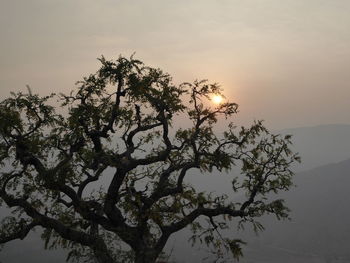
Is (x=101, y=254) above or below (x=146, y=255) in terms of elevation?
above

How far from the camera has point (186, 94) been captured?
16.4 meters

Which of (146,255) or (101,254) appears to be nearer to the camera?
(146,255)

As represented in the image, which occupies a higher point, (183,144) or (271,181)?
(183,144)

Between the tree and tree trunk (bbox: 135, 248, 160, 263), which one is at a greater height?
the tree

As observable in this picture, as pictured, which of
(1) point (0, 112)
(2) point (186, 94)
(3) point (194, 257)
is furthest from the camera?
(3) point (194, 257)

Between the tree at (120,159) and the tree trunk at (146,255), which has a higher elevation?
the tree at (120,159)

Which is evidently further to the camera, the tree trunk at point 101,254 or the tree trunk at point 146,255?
the tree trunk at point 101,254

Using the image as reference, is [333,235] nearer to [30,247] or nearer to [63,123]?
[30,247]

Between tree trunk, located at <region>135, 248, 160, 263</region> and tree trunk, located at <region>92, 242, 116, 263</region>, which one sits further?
tree trunk, located at <region>92, 242, 116, 263</region>

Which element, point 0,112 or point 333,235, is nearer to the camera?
point 0,112

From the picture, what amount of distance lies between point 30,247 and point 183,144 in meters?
184

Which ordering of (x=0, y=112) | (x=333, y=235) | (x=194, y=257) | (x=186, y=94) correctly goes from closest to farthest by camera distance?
(x=0, y=112) → (x=186, y=94) → (x=194, y=257) → (x=333, y=235)

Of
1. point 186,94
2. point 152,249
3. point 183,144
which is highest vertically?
point 186,94

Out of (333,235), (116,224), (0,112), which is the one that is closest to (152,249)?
(116,224)
